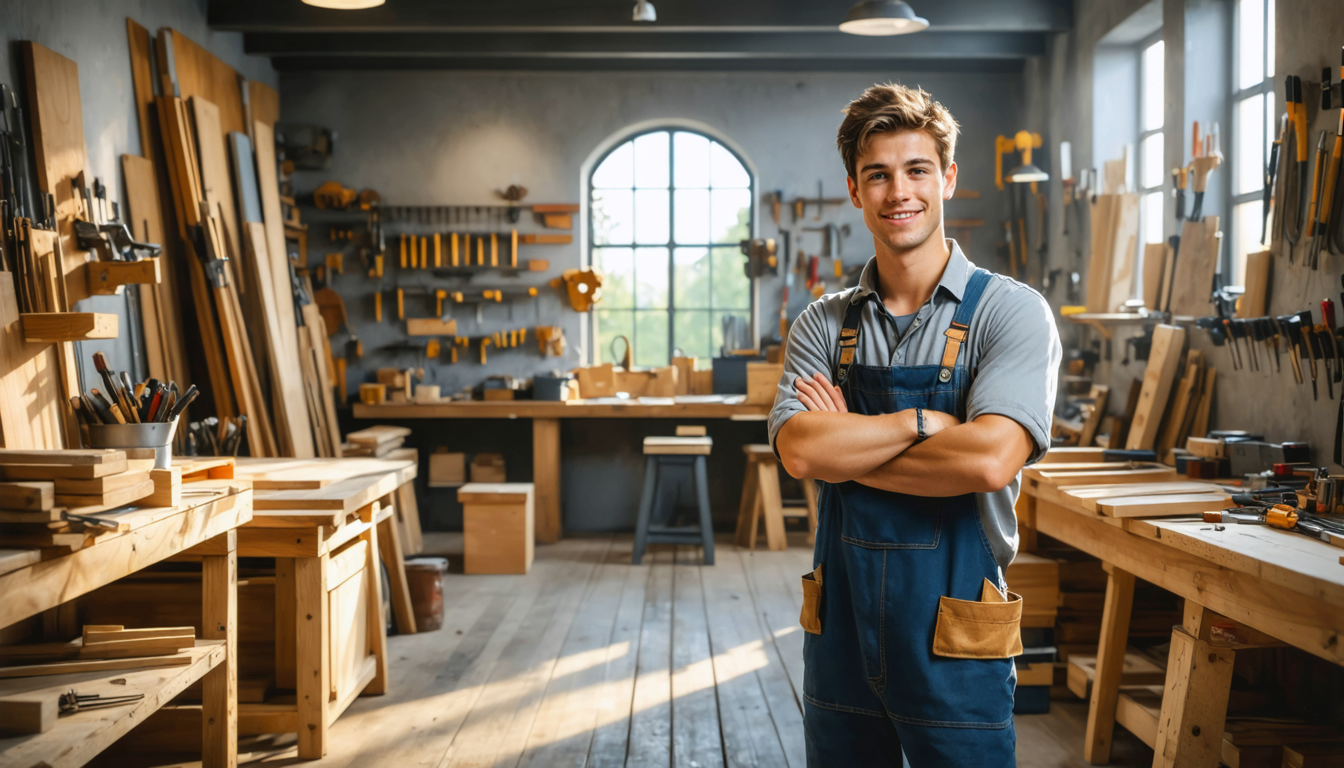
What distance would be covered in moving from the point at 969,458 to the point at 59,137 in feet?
12.3

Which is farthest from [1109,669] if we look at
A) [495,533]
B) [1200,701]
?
[495,533]

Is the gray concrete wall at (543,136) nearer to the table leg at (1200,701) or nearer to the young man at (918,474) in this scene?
the table leg at (1200,701)

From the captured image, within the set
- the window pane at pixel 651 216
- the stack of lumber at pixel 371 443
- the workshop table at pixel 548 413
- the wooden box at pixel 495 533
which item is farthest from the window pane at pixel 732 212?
the stack of lumber at pixel 371 443

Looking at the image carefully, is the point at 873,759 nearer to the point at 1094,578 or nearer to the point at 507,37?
the point at 1094,578

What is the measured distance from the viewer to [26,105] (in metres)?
3.65

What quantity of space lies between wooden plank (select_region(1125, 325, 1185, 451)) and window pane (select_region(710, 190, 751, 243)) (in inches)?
136

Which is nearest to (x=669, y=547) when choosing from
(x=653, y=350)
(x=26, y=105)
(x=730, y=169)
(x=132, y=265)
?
(x=653, y=350)

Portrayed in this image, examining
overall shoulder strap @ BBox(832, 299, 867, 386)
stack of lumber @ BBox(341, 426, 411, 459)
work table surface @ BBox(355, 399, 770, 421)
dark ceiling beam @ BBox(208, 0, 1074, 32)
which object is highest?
dark ceiling beam @ BBox(208, 0, 1074, 32)

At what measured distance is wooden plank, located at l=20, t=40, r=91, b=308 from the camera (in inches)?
142

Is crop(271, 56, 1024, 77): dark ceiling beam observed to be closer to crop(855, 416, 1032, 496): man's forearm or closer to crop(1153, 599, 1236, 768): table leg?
crop(1153, 599, 1236, 768): table leg

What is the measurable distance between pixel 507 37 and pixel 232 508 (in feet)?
14.5

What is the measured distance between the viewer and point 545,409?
6.26 meters

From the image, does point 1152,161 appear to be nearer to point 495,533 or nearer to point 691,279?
point 691,279

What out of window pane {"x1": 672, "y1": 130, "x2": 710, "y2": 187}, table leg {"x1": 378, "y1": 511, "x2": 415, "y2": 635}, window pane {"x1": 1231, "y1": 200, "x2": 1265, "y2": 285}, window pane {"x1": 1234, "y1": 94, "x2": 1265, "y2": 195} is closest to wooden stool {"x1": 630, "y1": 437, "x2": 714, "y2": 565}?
table leg {"x1": 378, "y1": 511, "x2": 415, "y2": 635}
